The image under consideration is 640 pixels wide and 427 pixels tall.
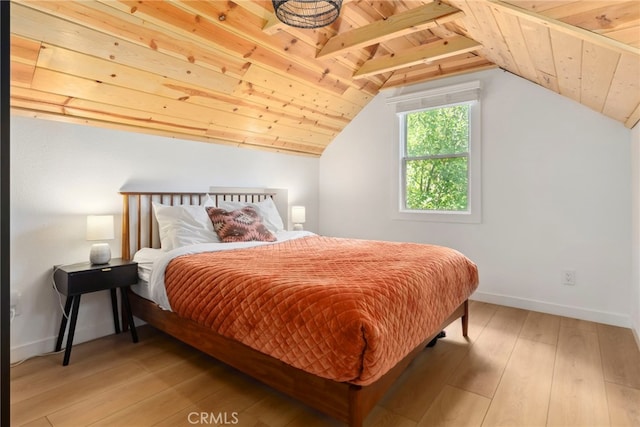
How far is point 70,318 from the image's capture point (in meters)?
2.25

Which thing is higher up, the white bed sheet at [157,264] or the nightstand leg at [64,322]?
the white bed sheet at [157,264]

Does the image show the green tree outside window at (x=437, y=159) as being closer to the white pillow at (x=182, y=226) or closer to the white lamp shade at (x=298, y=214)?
the white lamp shade at (x=298, y=214)

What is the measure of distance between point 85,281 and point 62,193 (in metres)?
0.70

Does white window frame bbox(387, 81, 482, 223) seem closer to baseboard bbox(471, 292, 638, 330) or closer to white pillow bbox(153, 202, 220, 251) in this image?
baseboard bbox(471, 292, 638, 330)

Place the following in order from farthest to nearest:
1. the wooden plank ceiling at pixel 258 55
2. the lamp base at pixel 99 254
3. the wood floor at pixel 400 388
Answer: the lamp base at pixel 99 254
the wooden plank ceiling at pixel 258 55
the wood floor at pixel 400 388

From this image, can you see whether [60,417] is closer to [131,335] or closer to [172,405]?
[172,405]

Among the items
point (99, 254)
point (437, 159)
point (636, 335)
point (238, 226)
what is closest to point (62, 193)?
point (99, 254)

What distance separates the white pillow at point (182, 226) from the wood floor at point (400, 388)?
76cm

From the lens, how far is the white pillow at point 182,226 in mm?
2678

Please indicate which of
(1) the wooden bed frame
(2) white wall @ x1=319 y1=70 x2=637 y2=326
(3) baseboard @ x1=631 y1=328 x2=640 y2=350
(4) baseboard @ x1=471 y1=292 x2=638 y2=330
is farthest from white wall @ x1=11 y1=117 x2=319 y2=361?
(3) baseboard @ x1=631 y1=328 x2=640 y2=350

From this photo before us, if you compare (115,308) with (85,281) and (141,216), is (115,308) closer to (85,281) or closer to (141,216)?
(85,281)

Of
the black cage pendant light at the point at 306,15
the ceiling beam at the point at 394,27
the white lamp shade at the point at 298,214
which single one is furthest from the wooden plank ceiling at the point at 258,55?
the white lamp shade at the point at 298,214

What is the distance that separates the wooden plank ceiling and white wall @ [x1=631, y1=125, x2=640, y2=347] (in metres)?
0.20

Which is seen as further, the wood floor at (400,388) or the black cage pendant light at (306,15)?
the black cage pendant light at (306,15)
